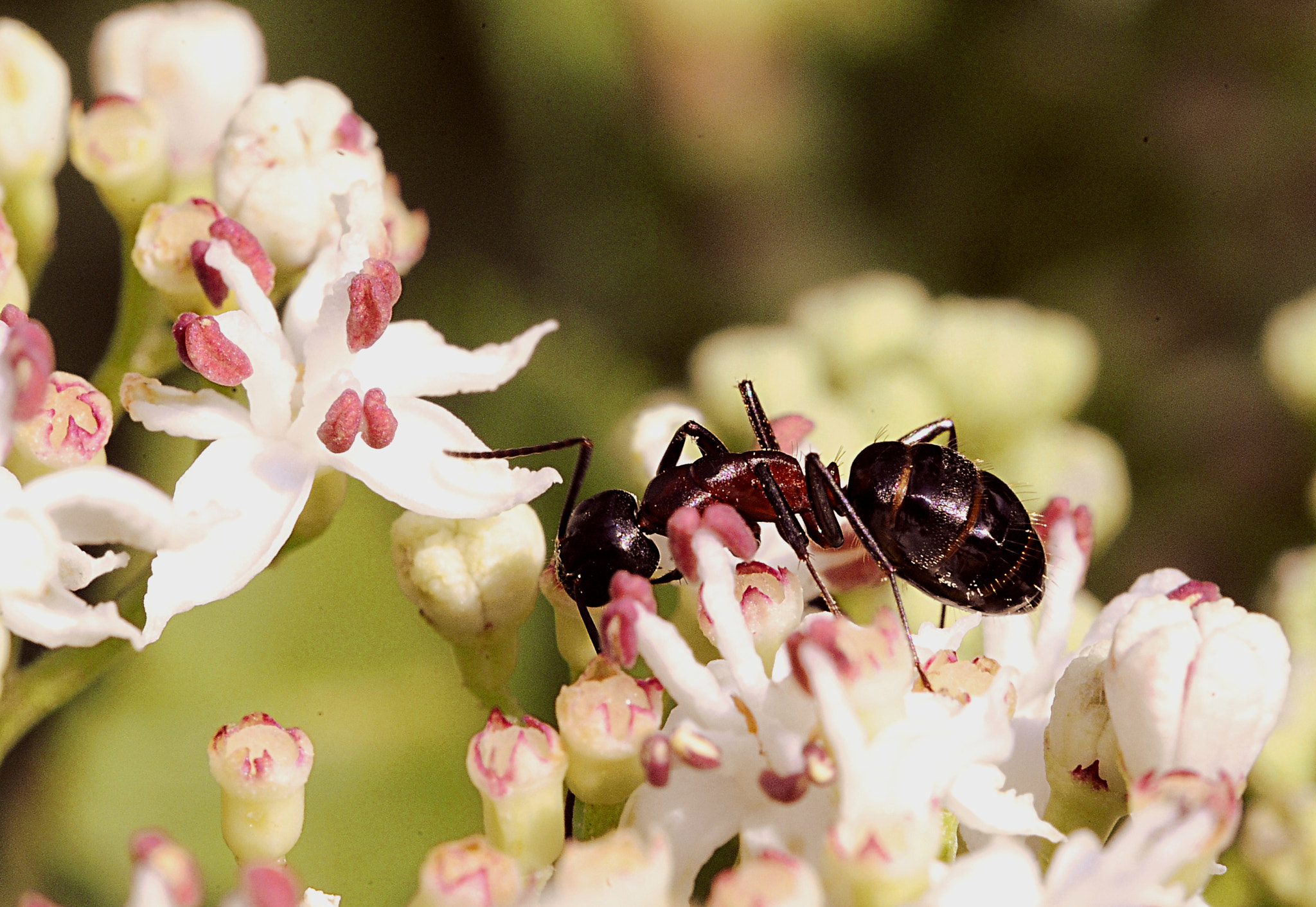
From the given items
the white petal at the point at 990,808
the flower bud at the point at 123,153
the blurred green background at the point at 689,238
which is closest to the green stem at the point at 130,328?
the flower bud at the point at 123,153

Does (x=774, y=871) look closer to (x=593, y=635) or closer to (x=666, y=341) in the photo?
(x=593, y=635)

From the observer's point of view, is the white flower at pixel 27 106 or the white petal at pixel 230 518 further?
the white flower at pixel 27 106

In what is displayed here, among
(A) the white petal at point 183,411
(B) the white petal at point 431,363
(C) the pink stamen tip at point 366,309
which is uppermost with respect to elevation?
(C) the pink stamen tip at point 366,309

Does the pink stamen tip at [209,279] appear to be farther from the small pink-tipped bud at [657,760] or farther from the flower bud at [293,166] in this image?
the small pink-tipped bud at [657,760]

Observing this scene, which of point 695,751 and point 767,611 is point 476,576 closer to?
point 767,611

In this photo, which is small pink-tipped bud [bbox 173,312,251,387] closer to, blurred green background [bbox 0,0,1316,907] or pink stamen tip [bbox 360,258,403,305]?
pink stamen tip [bbox 360,258,403,305]

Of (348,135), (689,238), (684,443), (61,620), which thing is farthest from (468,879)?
(689,238)

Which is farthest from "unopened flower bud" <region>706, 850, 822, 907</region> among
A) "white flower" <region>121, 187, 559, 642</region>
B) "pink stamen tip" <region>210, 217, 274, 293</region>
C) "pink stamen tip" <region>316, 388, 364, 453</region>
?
"pink stamen tip" <region>210, 217, 274, 293</region>
